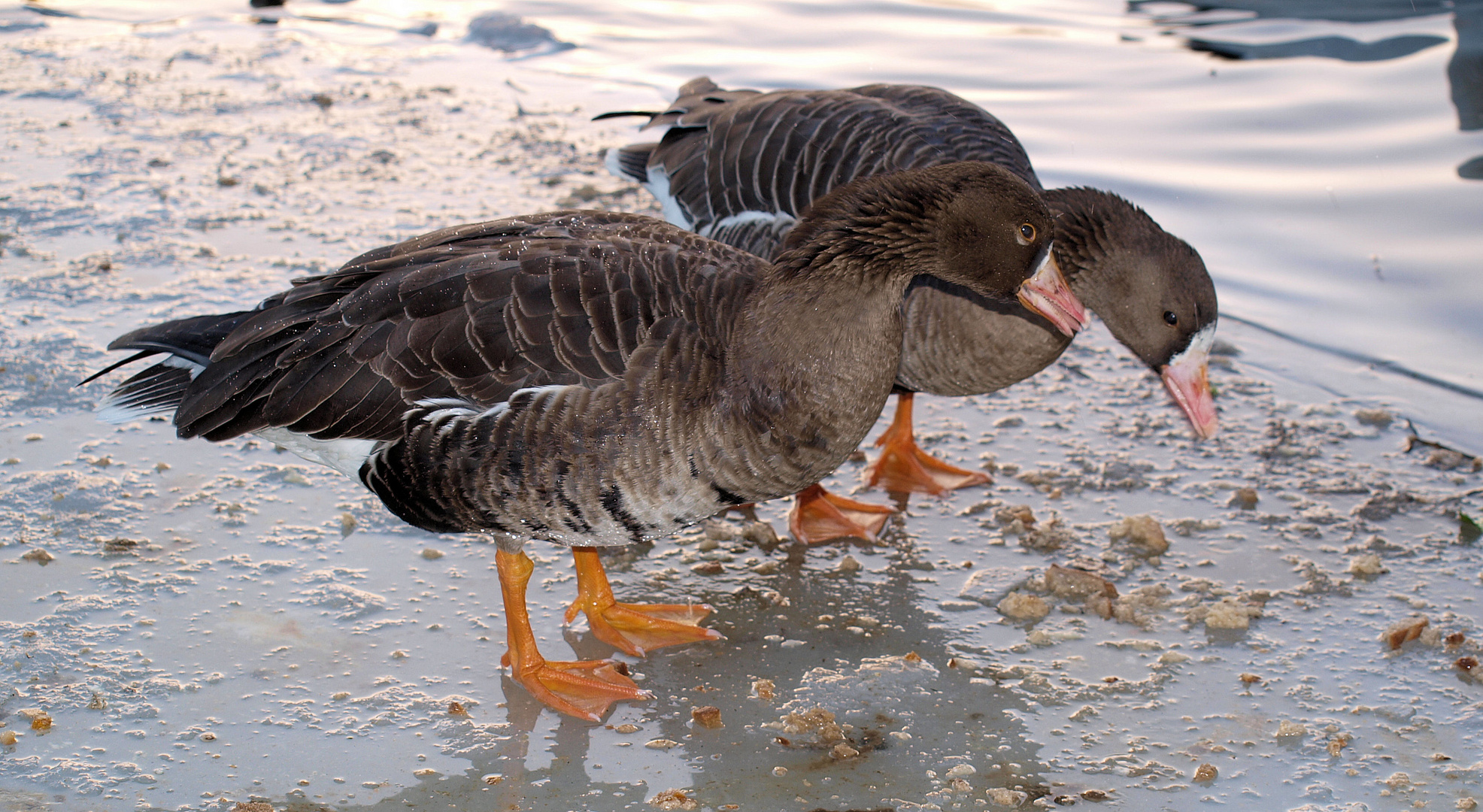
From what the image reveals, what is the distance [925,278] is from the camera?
16.6ft

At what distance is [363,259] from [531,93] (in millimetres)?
6148

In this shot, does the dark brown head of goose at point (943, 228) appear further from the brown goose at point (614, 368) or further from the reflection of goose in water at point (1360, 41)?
the reflection of goose in water at point (1360, 41)

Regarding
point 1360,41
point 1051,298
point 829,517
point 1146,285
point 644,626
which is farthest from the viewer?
point 1360,41

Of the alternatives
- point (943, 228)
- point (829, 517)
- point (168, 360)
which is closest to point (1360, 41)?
point (829, 517)

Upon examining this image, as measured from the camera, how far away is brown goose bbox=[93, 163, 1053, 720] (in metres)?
3.78

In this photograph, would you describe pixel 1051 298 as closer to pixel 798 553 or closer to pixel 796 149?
pixel 798 553

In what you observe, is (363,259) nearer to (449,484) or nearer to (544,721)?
(449,484)

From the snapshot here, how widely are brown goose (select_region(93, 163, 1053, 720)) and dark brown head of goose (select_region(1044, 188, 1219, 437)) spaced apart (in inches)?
38.2

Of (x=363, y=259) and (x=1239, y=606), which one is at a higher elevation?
(x=363, y=259)

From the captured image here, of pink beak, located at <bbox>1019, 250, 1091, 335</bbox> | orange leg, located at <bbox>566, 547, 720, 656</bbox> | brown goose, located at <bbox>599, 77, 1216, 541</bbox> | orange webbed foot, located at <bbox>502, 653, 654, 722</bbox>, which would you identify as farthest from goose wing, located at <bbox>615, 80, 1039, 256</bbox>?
orange webbed foot, located at <bbox>502, 653, 654, 722</bbox>

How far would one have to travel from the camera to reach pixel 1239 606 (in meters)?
4.47

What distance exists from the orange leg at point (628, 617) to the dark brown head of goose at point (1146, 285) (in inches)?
77.0

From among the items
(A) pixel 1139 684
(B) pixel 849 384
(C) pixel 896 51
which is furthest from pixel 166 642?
(C) pixel 896 51

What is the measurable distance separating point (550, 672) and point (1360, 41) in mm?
9287
